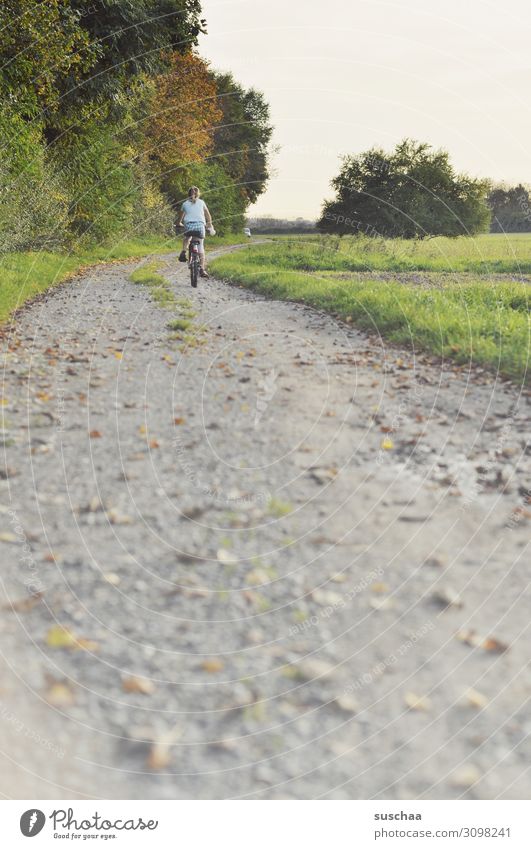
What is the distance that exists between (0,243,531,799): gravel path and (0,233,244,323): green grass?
22.3ft

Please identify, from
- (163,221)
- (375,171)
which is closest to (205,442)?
(375,171)

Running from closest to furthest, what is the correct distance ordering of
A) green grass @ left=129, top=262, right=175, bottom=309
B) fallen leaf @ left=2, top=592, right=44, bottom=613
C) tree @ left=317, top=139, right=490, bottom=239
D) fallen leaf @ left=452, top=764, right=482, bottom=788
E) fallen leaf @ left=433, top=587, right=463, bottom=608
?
1. fallen leaf @ left=452, top=764, right=482, bottom=788
2. fallen leaf @ left=2, top=592, right=44, bottom=613
3. fallen leaf @ left=433, top=587, right=463, bottom=608
4. green grass @ left=129, top=262, right=175, bottom=309
5. tree @ left=317, top=139, right=490, bottom=239

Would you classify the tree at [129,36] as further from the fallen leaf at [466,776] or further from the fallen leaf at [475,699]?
the fallen leaf at [466,776]

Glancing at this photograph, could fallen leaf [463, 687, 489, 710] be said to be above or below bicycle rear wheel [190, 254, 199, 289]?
below

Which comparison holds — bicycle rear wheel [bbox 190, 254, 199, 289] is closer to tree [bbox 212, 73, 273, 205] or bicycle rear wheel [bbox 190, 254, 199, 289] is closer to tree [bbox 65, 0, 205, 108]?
tree [bbox 65, 0, 205, 108]

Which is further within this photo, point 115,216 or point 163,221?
point 163,221

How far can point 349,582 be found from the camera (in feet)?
17.1

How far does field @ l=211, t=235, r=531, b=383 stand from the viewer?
11461mm

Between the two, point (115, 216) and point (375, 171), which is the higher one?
point (375, 171)

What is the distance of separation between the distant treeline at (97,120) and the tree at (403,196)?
9.50 m

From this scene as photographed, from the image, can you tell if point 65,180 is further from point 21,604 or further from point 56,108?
point 21,604

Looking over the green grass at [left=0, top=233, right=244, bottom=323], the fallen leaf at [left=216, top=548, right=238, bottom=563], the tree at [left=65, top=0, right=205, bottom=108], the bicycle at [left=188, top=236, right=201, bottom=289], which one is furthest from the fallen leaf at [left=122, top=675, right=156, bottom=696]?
the tree at [left=65, top=0, right=205, bottom=108]

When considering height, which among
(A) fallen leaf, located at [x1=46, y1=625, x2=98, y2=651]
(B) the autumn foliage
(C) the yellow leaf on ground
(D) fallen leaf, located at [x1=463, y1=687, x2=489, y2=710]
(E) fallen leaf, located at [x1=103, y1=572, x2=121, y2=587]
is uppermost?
(B) the autumn foliage

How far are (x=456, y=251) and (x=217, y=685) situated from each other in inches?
1475
